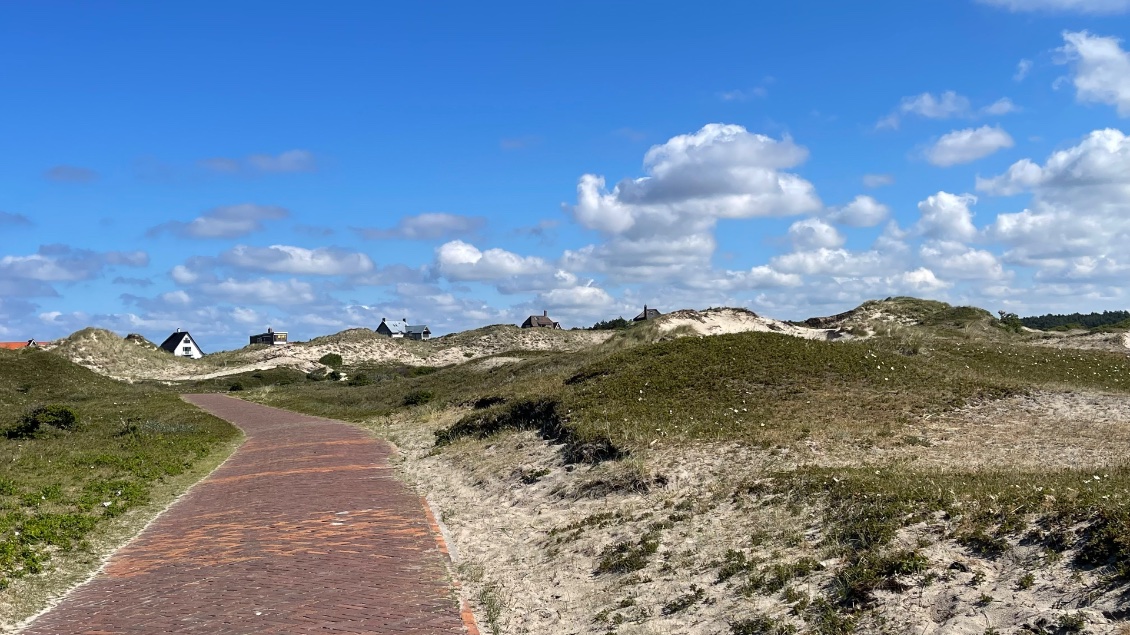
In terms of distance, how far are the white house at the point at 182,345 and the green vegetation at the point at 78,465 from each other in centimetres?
9850

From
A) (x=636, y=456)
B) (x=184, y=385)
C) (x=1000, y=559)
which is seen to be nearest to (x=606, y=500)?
(x=636, y=456)

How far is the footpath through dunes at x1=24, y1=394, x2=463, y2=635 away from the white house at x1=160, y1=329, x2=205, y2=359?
416ft

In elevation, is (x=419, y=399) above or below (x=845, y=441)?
above

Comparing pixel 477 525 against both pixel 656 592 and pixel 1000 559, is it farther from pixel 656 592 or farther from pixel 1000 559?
pixel 1000 559

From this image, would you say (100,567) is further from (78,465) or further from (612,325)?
(612,325)

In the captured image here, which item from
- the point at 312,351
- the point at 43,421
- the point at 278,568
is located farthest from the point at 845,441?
the point at 312,351

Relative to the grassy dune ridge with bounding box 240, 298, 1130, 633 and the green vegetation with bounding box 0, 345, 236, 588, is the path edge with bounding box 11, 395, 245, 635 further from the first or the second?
the grassy dune ridge with bounding box 240, 298, 1130, 633

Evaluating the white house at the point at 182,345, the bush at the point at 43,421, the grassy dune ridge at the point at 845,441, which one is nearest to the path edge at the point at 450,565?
the grassy dune ridge at the point at 845,441

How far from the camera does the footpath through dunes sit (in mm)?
9531

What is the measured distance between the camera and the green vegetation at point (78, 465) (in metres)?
13.4

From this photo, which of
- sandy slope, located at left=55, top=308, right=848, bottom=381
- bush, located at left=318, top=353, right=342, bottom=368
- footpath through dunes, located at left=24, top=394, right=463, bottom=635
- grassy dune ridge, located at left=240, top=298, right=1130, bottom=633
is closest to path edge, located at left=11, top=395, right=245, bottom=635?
footpath through dunes, located at left=24, top=394, right=463, bottom=635

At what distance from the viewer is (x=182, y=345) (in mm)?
136250

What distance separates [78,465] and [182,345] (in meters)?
126

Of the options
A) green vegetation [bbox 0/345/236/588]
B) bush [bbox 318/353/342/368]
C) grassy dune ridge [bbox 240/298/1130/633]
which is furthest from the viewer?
bush [bbox 318/353/342/368]
